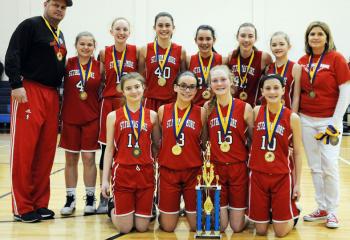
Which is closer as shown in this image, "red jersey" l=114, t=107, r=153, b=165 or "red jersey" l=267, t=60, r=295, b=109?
"red jersey" l=114, t=107, r=153, b=165

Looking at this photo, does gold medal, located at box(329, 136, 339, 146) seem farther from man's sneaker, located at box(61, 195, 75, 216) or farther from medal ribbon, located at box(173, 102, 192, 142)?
man's sneaker, located at box(61, 195, 75, 216)

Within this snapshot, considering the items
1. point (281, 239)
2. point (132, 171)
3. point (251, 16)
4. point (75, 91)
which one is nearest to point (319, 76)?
point (281, 239)

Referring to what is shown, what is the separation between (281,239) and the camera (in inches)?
136

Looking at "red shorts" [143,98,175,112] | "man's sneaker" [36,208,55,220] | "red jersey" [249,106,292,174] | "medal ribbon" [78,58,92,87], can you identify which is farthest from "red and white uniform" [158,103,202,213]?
"man's sneaker" [36,208,55,220]

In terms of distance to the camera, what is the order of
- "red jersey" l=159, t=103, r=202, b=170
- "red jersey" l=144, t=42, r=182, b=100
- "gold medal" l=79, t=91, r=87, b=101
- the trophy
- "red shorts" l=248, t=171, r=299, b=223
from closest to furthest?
the trophy < "red shorts" l=248, t=171, r=299, b=223 < "red jersey" l=159, t=103, r=202, b=170 < "gold medal" l=79, t=91, r=87, b=101 < "red jersey" l=144, t=42, r=182, b=100

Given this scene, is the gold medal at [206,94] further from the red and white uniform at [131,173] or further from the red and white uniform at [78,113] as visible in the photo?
the red and white uniform at [78,113]

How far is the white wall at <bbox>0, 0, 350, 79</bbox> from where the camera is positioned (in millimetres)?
12156

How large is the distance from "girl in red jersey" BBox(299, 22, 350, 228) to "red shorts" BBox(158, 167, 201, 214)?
42.4 inches

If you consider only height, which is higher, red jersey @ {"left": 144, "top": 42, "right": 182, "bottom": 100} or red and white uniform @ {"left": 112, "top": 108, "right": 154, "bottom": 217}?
red jersey @ {"left": 144, "top": 42, "right": 182, "bottom": 100}

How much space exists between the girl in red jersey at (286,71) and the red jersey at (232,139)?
0.53m

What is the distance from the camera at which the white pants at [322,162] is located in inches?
151

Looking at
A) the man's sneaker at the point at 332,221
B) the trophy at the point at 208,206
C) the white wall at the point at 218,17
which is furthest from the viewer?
the white wall at the point at 218,17

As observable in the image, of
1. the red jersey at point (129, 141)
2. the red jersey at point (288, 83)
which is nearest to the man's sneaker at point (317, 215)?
the red jersey at point (288, 83)

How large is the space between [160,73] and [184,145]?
88cm
